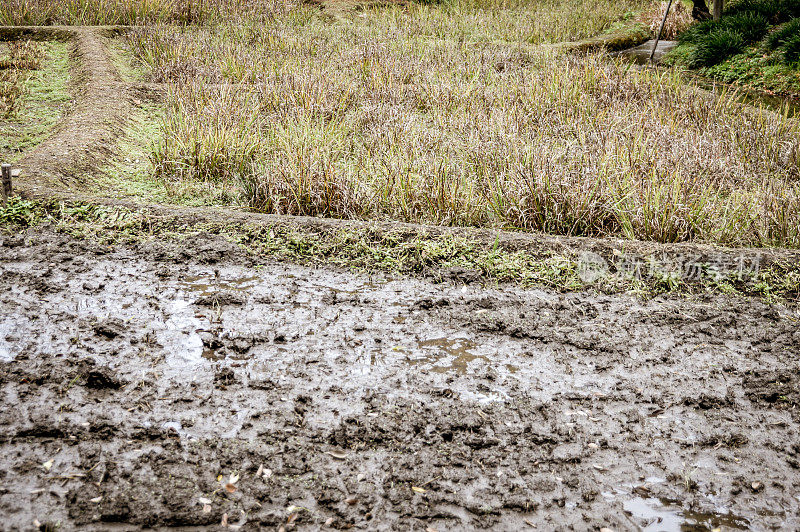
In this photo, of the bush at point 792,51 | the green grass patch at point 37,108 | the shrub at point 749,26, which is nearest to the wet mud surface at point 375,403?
the green grass patch at point 37,108

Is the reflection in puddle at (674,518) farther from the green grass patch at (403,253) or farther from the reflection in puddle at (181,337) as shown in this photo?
the reflection in puddle at (181,337)

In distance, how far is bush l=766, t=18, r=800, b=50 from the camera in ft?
29.1

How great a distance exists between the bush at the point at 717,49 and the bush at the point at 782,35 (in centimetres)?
41

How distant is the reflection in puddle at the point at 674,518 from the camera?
2.01 m

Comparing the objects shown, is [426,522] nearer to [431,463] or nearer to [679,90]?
[431,463]

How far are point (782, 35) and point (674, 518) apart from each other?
9.57 m

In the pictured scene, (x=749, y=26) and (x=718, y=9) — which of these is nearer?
(x=749, y=26)

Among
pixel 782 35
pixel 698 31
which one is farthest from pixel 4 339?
pixel 698 31

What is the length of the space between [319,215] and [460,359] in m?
1.87

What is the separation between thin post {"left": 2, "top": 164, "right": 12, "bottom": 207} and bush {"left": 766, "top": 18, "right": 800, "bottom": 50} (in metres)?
10.0

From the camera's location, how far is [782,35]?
29.6 feet

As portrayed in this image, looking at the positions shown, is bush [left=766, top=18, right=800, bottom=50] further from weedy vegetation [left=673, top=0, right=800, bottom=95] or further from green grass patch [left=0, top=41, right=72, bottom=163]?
green grass patch [left=0, top=41, right=72, bottom=163]

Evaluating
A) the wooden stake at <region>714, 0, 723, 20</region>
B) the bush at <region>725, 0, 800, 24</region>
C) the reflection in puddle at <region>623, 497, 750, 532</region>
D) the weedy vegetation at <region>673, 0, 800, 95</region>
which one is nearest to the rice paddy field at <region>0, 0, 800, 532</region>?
the reflection in puddle at <region>623, 497, 750, 532</region>

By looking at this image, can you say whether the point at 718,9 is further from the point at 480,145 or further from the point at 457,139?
the point at 480,145
